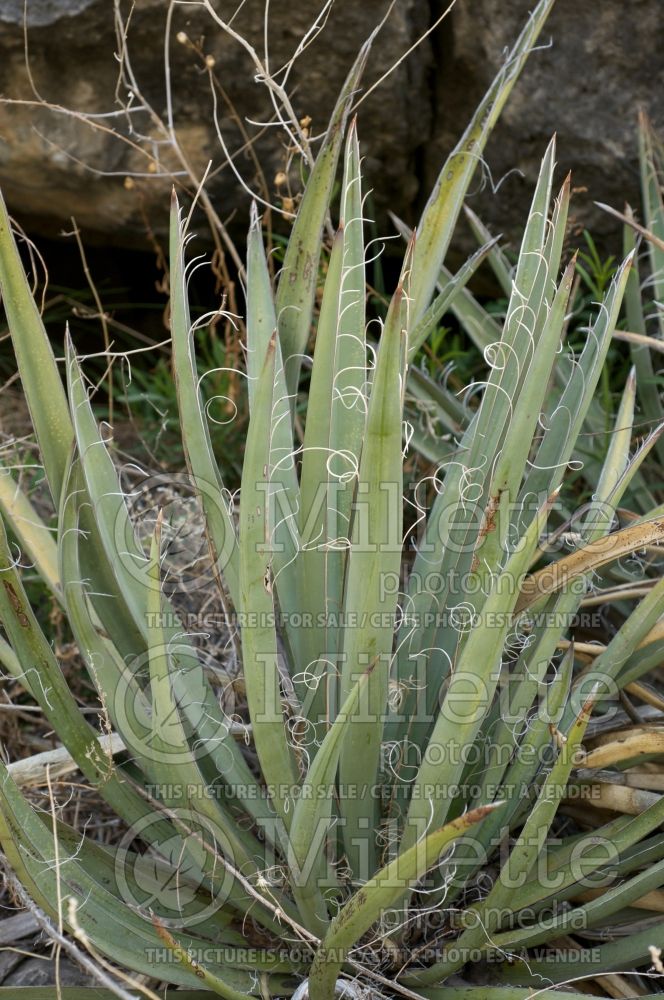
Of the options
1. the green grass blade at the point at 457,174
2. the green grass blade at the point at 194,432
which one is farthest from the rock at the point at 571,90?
the green grass blade at the point at 194,432

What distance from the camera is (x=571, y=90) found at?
6.72 ft

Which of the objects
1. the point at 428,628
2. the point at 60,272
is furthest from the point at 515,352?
the point at 60,272

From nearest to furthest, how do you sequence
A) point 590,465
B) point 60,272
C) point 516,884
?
point 516,884
point 590,465
point 60,272

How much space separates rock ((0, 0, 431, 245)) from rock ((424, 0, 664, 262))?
3.5 inches

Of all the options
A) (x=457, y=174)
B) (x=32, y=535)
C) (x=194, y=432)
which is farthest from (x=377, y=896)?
(x=457, y=174)

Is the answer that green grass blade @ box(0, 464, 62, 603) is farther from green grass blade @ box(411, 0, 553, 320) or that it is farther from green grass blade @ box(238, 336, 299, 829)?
green grass blade @ box(411, 0, 553, 320)

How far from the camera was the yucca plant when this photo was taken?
99 cm

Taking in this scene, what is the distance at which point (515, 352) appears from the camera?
124cm

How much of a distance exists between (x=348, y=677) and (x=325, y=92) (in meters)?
1.48

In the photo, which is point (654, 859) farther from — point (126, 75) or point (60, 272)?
point (60, 272)

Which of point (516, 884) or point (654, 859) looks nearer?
point (516, 884)

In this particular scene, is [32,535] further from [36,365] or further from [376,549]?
[376,549]

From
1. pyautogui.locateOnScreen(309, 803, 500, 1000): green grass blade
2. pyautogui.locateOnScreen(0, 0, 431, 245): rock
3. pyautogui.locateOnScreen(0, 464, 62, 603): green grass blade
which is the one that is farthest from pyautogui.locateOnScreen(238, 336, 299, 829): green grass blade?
pyautogui.locateOnScreen(0, 0, 431, 245): rock

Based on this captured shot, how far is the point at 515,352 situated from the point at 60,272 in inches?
68.6
